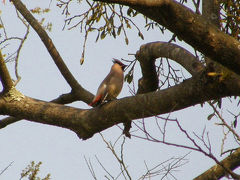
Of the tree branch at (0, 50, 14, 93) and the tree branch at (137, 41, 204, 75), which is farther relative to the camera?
the tree branch at (0, 50, 14, 93)

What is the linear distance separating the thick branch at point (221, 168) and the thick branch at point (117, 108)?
1.06 meters

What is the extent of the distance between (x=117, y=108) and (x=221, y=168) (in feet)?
4.03

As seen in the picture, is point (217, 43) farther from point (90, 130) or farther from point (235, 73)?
point (90, 130)

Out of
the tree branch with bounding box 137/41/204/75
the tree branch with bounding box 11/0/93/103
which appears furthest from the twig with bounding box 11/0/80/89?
the tree branch with bounding box 137/41/204/75

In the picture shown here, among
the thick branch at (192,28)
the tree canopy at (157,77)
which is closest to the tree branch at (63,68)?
the tree canopy at (157,77)

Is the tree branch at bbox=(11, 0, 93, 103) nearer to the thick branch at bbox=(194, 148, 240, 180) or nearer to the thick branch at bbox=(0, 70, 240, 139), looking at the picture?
the thick branch at bbox=(0, 70, 240, 139)

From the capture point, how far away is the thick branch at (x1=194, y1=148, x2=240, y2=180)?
4.01 metres

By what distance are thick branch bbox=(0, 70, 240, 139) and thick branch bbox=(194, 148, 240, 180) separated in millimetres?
1062

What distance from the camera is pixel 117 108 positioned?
3434 millimetres

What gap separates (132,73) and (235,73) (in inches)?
100

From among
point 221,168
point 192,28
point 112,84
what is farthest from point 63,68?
point 192,28

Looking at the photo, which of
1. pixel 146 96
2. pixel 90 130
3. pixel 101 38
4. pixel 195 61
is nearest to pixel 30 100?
pixel 90 130

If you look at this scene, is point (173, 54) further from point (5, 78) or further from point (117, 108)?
point (5, 78)

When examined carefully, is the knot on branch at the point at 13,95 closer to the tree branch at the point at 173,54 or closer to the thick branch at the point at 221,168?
the tree branch at the point at 173,54
